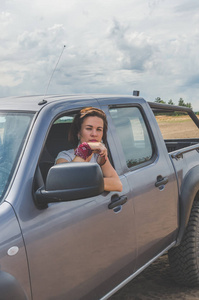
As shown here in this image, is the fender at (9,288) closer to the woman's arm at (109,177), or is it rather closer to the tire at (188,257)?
the woman's arm at (109,177)

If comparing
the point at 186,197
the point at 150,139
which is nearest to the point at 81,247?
the point at 150,139

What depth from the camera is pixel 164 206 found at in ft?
10.5

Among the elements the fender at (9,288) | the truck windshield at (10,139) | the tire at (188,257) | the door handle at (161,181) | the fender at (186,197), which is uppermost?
the truck windshield at (10,139)

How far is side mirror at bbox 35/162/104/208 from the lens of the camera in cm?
185

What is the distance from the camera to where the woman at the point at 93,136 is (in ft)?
8.16

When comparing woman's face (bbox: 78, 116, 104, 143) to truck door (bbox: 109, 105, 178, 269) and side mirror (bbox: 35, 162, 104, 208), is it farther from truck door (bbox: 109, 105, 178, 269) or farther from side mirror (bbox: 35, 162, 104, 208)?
side mirror (bbox: 35, 162, 104, 208)

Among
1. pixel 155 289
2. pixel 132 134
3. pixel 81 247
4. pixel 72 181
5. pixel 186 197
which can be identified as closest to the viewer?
pixel 72 181

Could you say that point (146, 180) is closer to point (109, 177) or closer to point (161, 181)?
point (161, 181)

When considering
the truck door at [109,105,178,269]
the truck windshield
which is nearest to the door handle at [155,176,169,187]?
the truck door at [109,105,178,269]

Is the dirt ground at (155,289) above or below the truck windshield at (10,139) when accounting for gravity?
below

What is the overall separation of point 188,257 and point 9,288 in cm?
215

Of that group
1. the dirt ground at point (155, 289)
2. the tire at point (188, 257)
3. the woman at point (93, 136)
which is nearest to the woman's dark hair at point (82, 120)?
the woman at point (93, 136)

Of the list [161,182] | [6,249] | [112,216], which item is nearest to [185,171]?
[161,182]

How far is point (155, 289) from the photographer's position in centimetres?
366
